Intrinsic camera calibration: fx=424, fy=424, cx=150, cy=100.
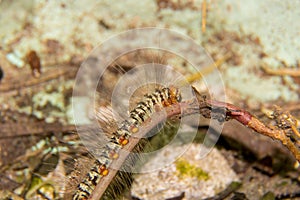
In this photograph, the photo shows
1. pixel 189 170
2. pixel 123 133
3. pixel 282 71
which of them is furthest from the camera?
pixel 282 71

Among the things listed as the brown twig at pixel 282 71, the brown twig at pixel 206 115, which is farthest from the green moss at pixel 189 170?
the brown twig at pixel 282 71

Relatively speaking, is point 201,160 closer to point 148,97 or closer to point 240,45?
point 148,97

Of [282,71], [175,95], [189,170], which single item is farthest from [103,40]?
[282,71]

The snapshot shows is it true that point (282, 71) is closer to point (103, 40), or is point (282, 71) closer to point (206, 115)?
point (206, 115)

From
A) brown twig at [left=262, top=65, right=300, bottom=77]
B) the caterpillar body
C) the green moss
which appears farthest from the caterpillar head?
brown twig at [left=262, top=65, right=300, bottom=77]

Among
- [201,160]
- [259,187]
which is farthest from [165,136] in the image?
[259,187]

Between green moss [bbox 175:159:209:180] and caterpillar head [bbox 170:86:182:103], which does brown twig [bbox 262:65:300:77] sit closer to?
green moss [bbox 175:159:209:180]
